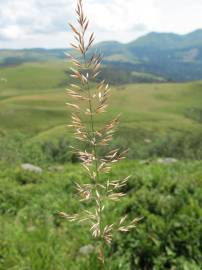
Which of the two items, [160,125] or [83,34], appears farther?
[160,125]

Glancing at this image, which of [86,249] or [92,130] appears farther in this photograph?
[86,249]

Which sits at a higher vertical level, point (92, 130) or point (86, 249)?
point (92, 130)

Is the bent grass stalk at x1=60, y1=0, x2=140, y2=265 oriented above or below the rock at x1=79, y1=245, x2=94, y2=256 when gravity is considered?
above

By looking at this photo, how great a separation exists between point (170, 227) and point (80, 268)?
217 cm

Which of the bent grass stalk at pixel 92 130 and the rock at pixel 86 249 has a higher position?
the bent grass stalk at pixel 92 130

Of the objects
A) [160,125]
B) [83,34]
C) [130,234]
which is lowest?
[160,125]

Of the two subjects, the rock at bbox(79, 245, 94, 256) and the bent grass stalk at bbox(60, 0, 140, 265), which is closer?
the bent grass stalk at bbox(60, 0, 140, 265)

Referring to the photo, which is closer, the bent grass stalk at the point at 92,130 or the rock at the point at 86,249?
the bent grass stalk at the point at 92,130

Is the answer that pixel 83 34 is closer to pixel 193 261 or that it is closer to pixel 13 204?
pixel 193 261

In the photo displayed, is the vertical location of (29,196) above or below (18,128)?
above

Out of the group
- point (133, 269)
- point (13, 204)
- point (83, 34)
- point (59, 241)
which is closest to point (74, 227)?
point (59, 241)

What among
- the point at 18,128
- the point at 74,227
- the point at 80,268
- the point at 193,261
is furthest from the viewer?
the point at 18,128

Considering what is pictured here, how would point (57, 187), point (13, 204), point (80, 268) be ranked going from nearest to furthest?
point (80, 268) < point (13, 204) < point (57, 187)

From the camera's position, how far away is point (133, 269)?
23.1 ft
